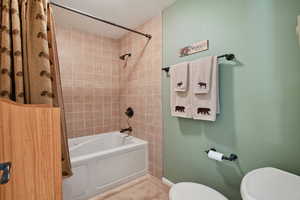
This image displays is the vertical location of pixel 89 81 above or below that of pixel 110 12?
below

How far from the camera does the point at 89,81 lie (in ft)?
8.34

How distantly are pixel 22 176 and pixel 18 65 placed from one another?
30.4 inches

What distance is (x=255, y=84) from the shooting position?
114 cm

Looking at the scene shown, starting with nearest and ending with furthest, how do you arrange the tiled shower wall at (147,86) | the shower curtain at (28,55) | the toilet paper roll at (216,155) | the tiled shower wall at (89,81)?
1. the shower curtain at (28,55)
2. the toilet paper roll at (216,155)
3. the tiled shower wall at (147,86)
4. the tiled shower wall at (89,81)

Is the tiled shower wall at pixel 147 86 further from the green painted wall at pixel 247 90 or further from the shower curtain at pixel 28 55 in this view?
the shower curtain at pixel 28 55

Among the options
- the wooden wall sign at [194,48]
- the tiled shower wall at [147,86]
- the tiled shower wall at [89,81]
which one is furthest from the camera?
the tiled shower wall at [89,81]

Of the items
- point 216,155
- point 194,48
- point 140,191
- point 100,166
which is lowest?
point 140,191

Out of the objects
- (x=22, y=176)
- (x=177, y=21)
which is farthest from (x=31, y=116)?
(x=177, y=21)

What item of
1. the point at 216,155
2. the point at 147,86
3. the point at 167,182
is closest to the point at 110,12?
the point at 147,86

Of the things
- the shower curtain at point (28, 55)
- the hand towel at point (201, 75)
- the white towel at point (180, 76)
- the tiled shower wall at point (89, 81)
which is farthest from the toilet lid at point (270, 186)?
the tiled shower wall at point (89, 81)

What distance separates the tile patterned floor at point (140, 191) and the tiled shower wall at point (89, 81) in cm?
114

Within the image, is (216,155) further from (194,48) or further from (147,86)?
(147,86)

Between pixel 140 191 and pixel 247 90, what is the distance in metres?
A: 1.68

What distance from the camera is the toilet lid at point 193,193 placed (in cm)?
110
